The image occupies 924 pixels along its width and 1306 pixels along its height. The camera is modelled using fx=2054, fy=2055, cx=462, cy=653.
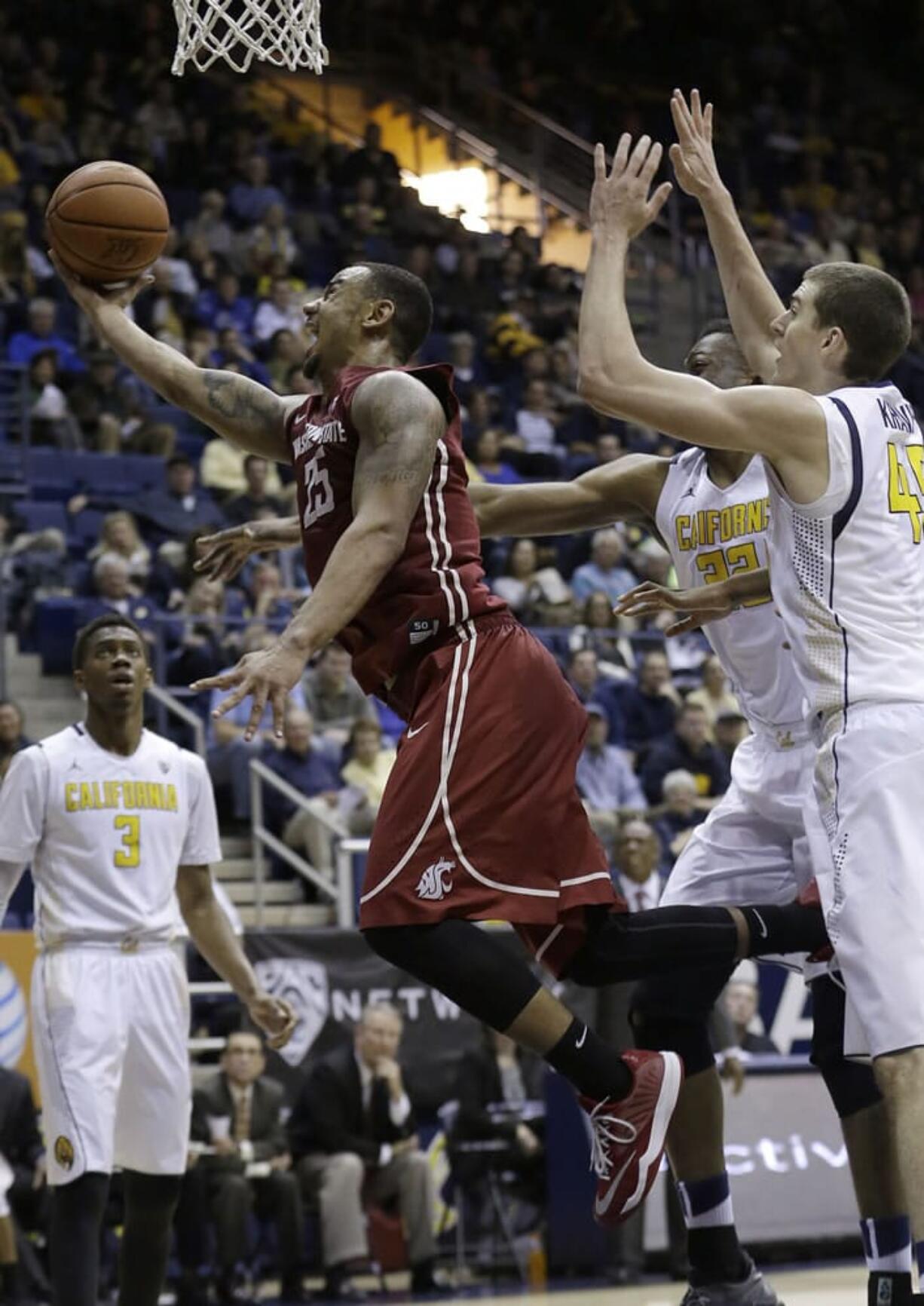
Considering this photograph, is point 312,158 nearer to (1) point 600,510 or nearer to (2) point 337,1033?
(2) point 337,1033

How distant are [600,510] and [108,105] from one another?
43.2ft

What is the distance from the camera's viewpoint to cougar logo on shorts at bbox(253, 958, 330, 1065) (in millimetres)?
10172

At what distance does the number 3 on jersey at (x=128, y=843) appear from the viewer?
683cm

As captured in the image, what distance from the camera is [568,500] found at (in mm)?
6051

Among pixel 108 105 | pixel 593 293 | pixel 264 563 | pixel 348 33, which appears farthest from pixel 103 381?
pixel 593 293

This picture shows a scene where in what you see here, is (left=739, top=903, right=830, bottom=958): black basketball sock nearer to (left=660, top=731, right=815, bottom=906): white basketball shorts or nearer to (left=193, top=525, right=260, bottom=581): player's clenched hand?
(left=660, top=731, right=815, bottom=906): white basketball shorts

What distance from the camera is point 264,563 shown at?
13773 millimetres

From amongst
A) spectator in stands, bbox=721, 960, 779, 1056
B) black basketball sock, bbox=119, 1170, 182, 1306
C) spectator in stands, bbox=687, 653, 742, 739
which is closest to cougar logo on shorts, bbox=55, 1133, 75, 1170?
black basketball sock, bbox=119, 1170, 182, 1306

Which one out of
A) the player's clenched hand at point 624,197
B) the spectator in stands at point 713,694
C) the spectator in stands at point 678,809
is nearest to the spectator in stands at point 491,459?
the spectator in stands at point 713,694

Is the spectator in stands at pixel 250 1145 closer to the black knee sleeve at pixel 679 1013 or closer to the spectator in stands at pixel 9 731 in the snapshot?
the spectator in stands at pixel 9 731

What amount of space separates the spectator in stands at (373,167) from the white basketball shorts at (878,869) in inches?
625

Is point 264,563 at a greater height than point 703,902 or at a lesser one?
greater

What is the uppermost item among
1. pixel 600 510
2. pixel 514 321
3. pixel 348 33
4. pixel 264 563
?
pixel 348 33

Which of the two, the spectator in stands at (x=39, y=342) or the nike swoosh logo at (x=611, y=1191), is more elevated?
the spectator in stands at (x=39, y=342)
